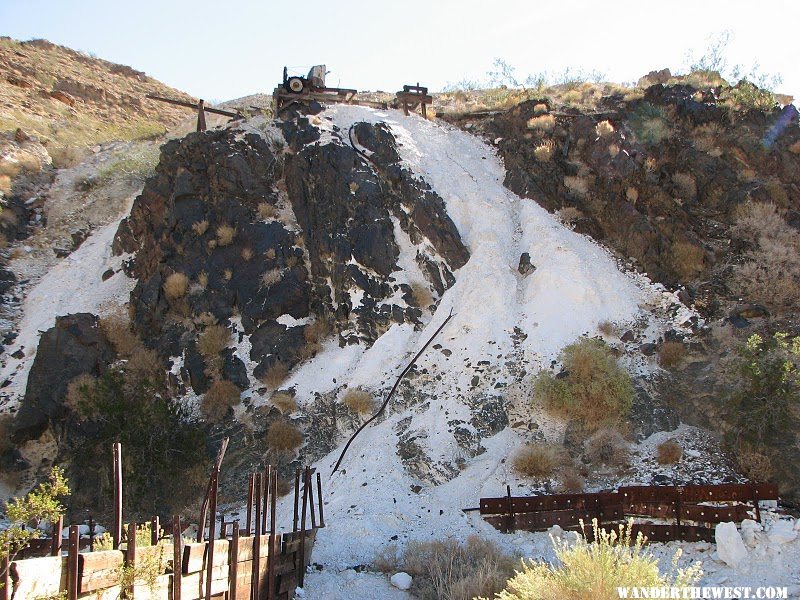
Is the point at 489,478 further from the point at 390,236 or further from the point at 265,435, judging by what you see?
the point at 390,236

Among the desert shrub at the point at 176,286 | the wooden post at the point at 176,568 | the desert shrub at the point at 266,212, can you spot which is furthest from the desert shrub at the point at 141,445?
the wooden post at the point at 176,568

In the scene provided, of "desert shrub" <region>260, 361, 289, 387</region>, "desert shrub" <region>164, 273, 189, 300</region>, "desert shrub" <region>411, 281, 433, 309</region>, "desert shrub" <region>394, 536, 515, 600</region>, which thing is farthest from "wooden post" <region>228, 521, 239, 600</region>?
"desert shrub" <region>164, 273, 189, 300</region>

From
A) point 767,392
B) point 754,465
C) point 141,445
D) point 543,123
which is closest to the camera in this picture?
point 754,465

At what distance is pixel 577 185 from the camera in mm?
21641

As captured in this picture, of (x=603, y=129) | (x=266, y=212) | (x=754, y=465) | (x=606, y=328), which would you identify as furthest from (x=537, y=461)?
(x=603, y=129)

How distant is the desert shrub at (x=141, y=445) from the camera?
1599 centimetres

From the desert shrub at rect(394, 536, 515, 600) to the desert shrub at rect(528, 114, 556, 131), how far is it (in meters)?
15.3

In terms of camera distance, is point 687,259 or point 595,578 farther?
point 687,259

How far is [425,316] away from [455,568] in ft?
28.7

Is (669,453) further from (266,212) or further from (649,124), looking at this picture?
(649,124)

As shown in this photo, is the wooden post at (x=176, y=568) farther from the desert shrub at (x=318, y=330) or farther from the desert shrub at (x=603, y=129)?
the desert shrub at (x=603, y=129)

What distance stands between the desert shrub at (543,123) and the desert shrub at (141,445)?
14359 millimetres

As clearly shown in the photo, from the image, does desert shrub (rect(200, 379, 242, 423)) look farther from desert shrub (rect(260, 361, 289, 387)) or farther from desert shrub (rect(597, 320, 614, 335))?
desert shrub (rect(597, 320, 614, 335))

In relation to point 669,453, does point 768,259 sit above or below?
above
